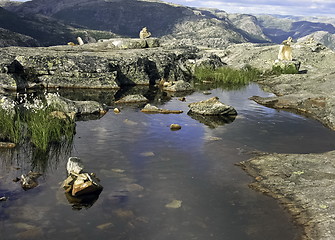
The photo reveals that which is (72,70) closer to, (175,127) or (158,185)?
(175,127)

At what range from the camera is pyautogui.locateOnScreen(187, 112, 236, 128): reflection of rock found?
19.2 metres

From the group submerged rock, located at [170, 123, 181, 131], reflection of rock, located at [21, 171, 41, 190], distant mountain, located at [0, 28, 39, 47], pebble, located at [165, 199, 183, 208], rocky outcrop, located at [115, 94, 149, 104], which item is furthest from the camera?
distant mountain, located at [0, 28, 39, 47]

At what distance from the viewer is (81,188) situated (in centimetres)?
985

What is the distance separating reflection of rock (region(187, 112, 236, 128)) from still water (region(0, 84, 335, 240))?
28 centimetres

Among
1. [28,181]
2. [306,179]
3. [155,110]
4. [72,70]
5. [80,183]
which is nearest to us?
[80,183]

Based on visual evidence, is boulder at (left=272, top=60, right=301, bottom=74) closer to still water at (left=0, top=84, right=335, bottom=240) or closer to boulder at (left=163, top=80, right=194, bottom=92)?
boulder at (left=163, top=80, right=194, bottom=92)

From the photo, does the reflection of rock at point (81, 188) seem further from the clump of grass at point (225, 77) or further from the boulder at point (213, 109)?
the clump of grass at point (225, 77)

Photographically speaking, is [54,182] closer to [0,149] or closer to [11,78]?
[0,149]

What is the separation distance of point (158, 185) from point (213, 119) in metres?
10.2

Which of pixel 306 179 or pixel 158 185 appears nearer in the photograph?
pixel 158 185

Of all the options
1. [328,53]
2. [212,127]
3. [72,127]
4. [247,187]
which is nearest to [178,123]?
[212,127]

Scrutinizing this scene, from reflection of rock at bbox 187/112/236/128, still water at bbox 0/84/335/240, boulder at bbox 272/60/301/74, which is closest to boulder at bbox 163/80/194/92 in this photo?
reflection of rock at bbox 187/112/236/128

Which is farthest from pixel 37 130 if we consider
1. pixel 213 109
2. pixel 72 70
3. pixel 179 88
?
pixel 179 88

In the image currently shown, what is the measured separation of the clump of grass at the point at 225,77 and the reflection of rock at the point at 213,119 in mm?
15076
